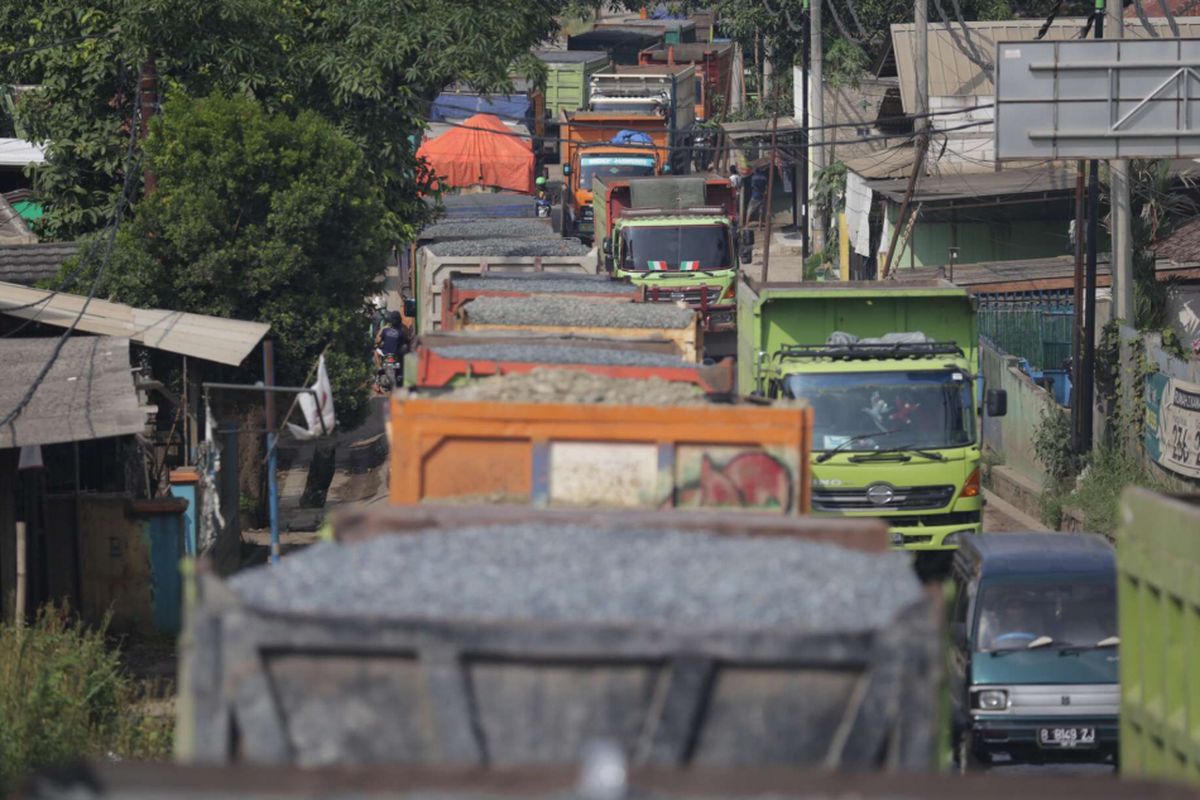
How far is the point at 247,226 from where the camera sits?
18797 mm

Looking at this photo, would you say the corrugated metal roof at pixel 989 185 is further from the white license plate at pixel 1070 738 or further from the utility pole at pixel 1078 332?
the white license plate at pixel 1070 738

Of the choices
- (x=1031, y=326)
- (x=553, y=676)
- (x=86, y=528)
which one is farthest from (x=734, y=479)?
(x=1031, y=326)

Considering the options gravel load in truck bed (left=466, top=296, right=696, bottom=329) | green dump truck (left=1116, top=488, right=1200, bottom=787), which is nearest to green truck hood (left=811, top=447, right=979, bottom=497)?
gravel load in truck bed (left=466, top=296, right=696, bottom=329)

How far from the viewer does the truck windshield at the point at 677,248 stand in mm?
27828

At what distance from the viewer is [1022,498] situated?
20828 mm

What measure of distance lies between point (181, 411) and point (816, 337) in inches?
267

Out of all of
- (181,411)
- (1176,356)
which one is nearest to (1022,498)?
(1176,356)

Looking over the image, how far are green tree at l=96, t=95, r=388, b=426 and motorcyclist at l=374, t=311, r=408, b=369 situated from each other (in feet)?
23.8

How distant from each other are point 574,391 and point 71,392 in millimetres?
6136

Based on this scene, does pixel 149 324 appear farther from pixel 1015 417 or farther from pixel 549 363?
pixel 1015 417

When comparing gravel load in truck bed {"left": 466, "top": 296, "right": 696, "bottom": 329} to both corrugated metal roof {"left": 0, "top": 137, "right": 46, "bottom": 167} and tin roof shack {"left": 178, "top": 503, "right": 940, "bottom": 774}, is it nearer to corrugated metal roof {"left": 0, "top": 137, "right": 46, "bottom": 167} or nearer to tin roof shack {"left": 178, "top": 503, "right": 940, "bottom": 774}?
tin roof shack {"left": 178, "top": 503, "right": 940, "bottom": 774}

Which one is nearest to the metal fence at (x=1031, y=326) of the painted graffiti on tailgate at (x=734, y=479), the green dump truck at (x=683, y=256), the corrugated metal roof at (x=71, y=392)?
the green dump truck at (x=683, y=256)

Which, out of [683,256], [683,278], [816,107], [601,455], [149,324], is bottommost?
[601,455]

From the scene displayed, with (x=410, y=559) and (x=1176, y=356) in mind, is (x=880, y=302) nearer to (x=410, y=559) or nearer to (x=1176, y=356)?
(x=1176, y=356)
